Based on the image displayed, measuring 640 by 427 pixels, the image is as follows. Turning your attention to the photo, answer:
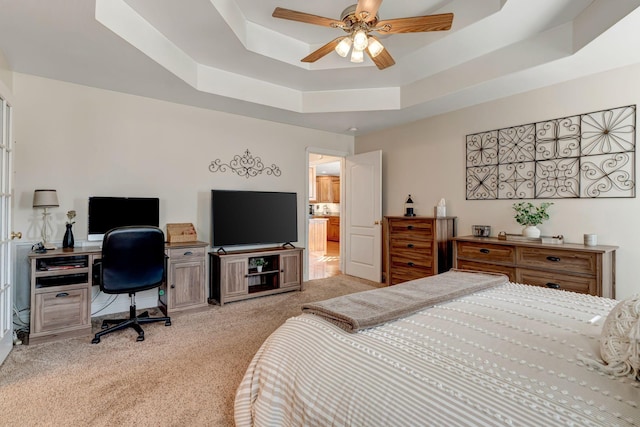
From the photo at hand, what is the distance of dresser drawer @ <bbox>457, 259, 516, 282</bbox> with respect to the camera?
121 inches

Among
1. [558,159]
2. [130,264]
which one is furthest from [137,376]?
[558,159]

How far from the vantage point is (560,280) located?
2734mm

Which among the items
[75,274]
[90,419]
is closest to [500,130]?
[90,419]

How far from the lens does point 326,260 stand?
22.6 ft

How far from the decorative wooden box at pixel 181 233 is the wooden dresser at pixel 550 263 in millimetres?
3124

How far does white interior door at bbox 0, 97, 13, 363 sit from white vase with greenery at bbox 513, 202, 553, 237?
183 inches

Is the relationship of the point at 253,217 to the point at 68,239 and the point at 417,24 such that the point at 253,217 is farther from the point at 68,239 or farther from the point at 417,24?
the point at 417,24

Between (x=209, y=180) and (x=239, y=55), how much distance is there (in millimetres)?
1618

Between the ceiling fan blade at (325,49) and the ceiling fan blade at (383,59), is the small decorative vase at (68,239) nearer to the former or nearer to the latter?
the ceiling fan blade at (325,49)

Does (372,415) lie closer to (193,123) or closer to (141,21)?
(141,21)

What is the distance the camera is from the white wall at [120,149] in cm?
303

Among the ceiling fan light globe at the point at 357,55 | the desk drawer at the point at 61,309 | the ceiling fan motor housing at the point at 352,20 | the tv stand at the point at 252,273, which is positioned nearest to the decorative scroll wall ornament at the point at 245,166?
the tv stand at the point at 252,273

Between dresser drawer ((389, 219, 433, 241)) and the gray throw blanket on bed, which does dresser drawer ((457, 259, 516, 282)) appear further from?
the gray throw blanket on bed

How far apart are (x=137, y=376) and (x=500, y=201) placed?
12.8ft
